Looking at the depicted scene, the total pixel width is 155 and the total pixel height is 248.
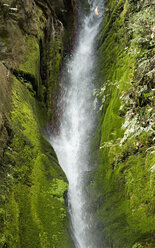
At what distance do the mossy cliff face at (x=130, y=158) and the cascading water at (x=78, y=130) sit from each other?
1.62 ft

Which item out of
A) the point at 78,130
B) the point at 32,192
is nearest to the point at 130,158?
the point at 32,192

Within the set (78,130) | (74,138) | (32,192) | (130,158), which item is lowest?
(32,192)

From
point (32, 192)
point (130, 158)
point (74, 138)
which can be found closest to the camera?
point (32, 192)

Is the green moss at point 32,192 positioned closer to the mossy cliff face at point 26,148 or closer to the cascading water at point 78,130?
the mossy cliff face at point 26,148

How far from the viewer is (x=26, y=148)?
4930 mm

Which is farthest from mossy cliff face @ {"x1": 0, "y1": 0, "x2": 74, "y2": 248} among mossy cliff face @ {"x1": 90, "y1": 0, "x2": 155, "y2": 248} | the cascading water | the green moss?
mossy cliff face @ {"x1": 90, "y1": 0, "x2": 155, "y2": 248}

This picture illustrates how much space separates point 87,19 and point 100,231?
13855mm

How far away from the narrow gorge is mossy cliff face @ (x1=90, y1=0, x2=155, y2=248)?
0.02m

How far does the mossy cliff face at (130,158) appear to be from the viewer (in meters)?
4.14

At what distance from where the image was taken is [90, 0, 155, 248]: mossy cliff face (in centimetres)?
414

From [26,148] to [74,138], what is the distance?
3.58m

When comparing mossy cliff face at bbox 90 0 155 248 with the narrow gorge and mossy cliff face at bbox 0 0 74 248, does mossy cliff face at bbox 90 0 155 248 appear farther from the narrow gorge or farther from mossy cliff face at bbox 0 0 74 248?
mossy cliff face at bbox 0 0 74 248

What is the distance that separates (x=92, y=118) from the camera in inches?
324

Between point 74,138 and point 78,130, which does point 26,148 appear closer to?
point 74,138
